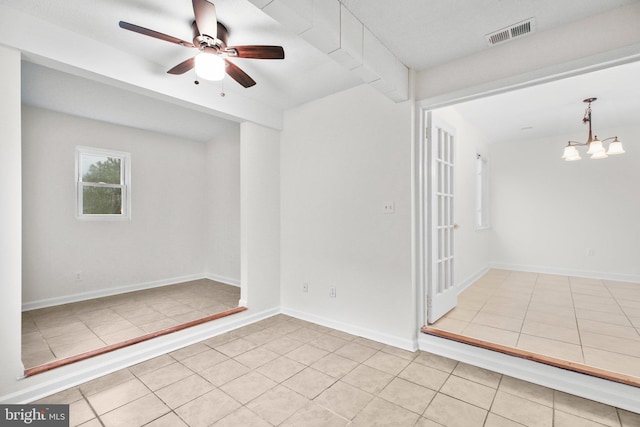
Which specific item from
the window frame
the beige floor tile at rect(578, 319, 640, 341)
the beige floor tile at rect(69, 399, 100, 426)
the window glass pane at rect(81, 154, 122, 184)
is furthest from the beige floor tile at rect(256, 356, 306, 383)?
the window frame

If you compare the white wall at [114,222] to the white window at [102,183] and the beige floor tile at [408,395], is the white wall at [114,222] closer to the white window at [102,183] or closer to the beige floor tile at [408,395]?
the white window at [102,183]

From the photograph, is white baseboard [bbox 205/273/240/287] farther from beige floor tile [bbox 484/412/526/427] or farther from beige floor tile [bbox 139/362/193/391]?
beige floor tile [bbox 484/412/526/427]

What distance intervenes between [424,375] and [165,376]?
6.72 ft

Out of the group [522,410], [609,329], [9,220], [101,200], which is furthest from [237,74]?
[609,329]

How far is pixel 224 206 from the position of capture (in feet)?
17.1

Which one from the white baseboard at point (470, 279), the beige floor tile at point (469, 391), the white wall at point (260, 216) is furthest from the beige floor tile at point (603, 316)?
the white wall at point (260, 216)

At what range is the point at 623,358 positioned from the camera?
2365 millimetres

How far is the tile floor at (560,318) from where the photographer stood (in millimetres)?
2488

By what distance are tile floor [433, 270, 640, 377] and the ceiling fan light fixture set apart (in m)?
2.98

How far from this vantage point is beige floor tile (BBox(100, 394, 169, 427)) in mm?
1832

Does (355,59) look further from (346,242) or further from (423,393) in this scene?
(423,393)

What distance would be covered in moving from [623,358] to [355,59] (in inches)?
122

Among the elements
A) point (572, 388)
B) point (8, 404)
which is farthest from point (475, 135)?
point (8, 404)

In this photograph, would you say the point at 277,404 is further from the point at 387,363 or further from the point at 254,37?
the point at 254,37
